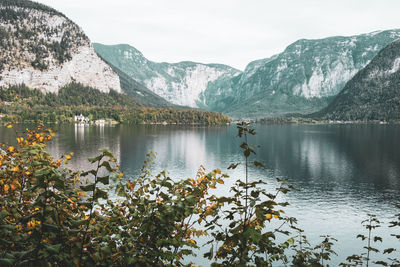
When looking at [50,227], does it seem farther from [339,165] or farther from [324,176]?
[339,165]

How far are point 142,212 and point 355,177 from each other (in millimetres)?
69018

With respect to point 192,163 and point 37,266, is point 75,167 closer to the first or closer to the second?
point 192,163

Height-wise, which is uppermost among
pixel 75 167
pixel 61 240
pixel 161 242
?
pixel 61 240

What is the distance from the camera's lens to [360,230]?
3731cm

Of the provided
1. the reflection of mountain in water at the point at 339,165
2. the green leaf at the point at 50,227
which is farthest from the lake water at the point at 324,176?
the green leaf at the point at 50,227

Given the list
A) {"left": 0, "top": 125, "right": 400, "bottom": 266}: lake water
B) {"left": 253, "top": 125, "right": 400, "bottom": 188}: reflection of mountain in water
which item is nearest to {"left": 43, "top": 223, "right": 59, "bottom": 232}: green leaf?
{"left": 0, "top": 125, "right": 400, "bottom": 266}: lake water

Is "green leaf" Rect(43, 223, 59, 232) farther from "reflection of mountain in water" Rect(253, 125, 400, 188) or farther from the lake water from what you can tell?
"reflection of mountain in water" Rect(253, 125, 400, 188)

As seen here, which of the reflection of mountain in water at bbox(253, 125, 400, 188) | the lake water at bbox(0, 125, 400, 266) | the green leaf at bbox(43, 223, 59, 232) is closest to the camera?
the green leaf at bbox(43, 223, 59, 232)

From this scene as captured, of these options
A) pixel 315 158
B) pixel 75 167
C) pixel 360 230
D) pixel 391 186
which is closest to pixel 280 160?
pixel 315 158

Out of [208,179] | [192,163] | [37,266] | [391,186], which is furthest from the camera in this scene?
[192,163]

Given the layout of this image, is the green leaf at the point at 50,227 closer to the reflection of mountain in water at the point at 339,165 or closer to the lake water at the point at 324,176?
the lake water at the point at 324,176

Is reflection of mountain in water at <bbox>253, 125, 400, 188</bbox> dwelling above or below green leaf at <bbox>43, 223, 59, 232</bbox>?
below

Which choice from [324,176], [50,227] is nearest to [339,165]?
[324,176]

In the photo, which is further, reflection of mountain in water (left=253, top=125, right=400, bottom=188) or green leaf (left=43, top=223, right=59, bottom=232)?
reflection of mountain in water (left=253, top=125, right=400, bottom=188)
